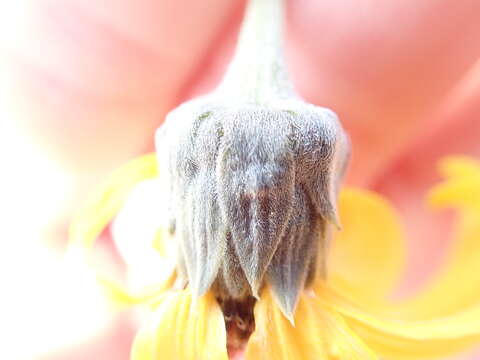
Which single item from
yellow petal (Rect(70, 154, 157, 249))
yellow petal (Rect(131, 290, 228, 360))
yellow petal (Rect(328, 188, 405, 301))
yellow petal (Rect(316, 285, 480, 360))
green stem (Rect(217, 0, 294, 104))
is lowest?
yellow petal (Rect(316, 285, 480, 360))

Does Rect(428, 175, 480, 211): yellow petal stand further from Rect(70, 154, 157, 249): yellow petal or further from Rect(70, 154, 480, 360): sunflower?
Rect(70, 154, 157, 249): yellow petal

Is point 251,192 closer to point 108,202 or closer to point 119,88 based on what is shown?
point 108,202

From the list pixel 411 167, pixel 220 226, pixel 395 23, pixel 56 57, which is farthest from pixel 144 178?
pixel 411 167

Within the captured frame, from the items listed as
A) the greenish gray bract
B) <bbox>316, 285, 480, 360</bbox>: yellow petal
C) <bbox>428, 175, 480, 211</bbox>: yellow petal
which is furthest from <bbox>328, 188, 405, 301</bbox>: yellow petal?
the greenish gray bract

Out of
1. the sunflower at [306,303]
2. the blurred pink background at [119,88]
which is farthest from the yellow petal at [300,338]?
the blurred pink background at [119,88]

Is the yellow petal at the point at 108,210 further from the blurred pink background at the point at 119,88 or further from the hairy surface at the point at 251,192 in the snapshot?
the blurred pink background at the point at 119,88

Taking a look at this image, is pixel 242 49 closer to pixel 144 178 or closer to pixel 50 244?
pixel 144 178

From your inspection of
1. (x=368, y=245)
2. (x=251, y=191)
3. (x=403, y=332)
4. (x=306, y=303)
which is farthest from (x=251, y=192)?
(x=368, y=245)
